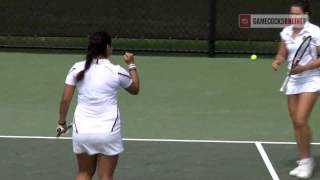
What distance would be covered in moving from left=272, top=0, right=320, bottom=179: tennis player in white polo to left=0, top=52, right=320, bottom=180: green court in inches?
10.2

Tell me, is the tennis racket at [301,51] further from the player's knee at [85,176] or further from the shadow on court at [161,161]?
the player's knee at [85,176]

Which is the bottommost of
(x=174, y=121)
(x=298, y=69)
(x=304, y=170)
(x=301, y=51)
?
(x=174, y=121)

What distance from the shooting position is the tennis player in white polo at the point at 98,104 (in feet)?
16.4

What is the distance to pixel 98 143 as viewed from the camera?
16.4 feet

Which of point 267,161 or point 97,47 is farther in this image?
point 267,161

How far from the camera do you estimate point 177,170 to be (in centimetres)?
676

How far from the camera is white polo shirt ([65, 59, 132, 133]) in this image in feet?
16.5

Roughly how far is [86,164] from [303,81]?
236cm

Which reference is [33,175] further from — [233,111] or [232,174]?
[233,111]

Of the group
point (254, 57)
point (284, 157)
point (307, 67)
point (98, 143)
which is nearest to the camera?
point (98, 143)

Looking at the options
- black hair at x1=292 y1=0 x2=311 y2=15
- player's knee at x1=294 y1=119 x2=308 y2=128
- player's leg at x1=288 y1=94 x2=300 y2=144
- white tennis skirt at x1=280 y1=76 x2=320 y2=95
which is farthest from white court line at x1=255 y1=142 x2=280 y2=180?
black hair at x1=292 y1=0 x2=311 y2=15

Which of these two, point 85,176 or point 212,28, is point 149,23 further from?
point 85,176

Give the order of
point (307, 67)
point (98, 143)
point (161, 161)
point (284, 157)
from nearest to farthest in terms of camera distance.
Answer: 1. point (98, 143)
2. point (307, 67)
3. point (161, 161)
4. point (284, 157)

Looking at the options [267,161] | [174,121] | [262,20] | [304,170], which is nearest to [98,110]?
[304,170]
